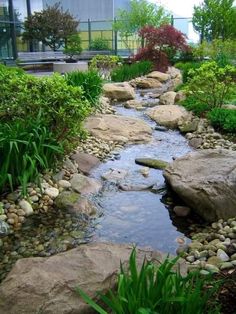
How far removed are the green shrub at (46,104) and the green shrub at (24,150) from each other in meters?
0.17

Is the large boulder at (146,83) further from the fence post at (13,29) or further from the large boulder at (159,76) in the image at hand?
the fence post at (13,29)

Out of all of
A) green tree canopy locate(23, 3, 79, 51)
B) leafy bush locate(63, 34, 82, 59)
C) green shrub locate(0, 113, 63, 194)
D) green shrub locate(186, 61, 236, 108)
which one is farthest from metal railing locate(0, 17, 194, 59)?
green shrub locate(0, 113, 63, 194)

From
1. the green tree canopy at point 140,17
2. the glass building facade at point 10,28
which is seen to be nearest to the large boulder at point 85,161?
the glass building facade at point 10,28

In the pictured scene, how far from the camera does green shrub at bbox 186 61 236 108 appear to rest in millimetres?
7355

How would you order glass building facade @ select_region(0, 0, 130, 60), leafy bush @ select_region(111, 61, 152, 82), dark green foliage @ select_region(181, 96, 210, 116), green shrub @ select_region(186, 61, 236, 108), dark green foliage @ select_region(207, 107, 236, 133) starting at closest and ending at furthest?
dark green foliage @ select_region(207, 107, 236, 133) → green shrub @ select_region(186, 61, 236, 108) → dark green foliage @ select_region(181, 96, 210, 116) → leafy bush @ select_region(111, 61, 152, 82) → glass building facade @ select_region(0, 0, 130, 60)

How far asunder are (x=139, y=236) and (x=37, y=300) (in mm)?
1541

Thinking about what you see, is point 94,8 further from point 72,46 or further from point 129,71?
point 129,71

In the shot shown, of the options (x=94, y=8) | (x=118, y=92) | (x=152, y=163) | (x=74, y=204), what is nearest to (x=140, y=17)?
(x=94, y=8)

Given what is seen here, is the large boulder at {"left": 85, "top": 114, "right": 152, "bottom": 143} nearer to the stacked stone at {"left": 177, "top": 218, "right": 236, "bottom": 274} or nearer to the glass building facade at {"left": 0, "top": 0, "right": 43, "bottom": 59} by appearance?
the stacked stone at {"left": 177, "top": 218, "right": 236, "bottom": 274}

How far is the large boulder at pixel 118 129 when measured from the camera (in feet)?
21.9

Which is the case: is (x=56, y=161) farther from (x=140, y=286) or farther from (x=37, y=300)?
(x=140, y=286)

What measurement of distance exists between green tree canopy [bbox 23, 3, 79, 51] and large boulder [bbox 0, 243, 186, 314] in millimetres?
17712

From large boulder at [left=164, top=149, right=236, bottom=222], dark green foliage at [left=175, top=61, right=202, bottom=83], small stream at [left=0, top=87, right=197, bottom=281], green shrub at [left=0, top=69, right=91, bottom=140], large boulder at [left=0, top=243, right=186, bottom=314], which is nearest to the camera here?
large boulder at [left=0, top=243, right=186, bottom=314]

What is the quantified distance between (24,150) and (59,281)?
6.85 ft
